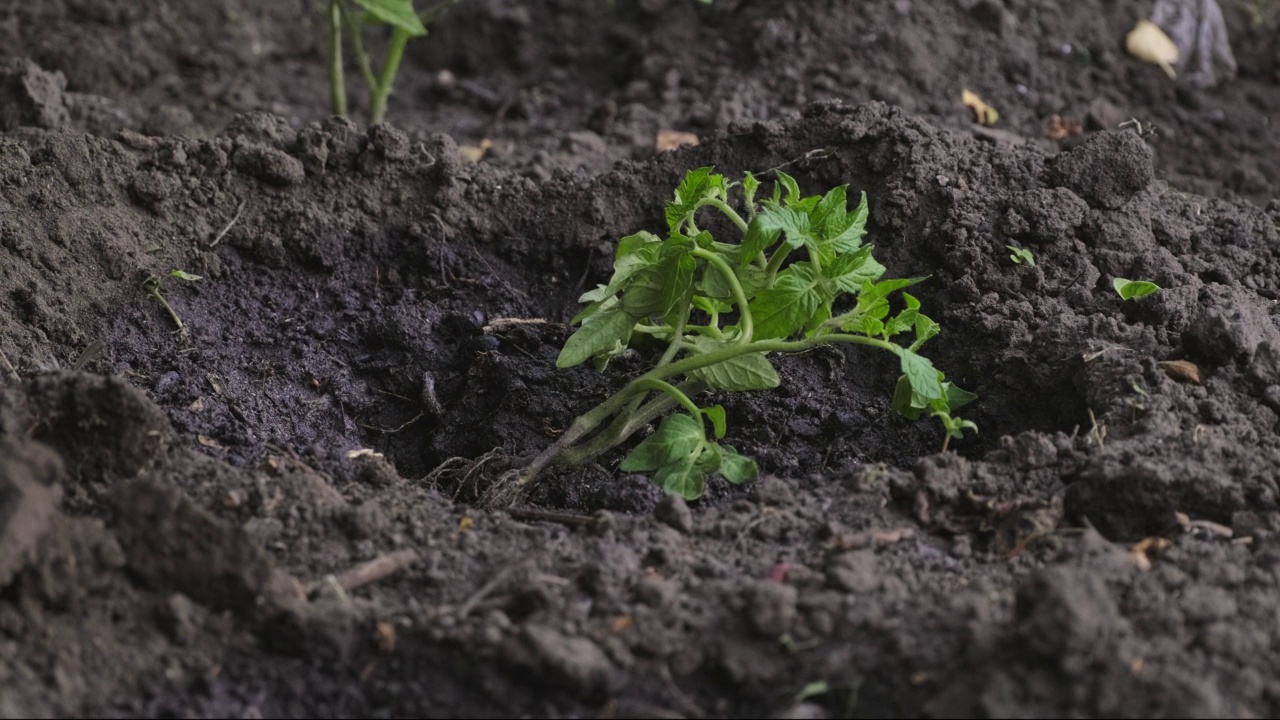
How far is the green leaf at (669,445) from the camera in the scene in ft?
8.56

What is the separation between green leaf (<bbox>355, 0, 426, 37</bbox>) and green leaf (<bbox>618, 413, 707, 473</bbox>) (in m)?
1.59

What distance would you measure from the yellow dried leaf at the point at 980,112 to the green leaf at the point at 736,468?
2.15 m

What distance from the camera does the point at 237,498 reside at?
2.32 metres

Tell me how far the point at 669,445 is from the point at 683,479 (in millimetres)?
78

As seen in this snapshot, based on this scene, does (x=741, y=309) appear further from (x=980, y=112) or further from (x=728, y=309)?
(x=980, y=112)

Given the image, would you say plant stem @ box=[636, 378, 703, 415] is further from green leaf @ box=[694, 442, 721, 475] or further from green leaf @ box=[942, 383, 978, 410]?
green leaf @ box=[942, 383, 978, 410]

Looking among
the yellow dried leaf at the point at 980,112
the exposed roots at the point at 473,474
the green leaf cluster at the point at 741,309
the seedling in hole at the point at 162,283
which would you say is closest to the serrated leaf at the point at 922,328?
the green leaf cluster at the point at 741,309

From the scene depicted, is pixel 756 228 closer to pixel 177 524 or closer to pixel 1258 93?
pixel 177 524

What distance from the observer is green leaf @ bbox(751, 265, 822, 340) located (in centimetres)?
262

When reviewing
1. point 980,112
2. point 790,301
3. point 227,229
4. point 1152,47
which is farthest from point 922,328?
point 1152,47

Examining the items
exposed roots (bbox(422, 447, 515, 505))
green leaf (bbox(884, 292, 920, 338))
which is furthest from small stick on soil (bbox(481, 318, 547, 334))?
green leaf (bbox(884, 292, 920, 338))

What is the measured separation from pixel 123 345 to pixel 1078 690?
7.33 ft

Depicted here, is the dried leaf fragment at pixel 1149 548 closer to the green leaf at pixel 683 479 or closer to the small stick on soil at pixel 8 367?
the green leaf at pixel 683 479

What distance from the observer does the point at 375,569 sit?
223cm
